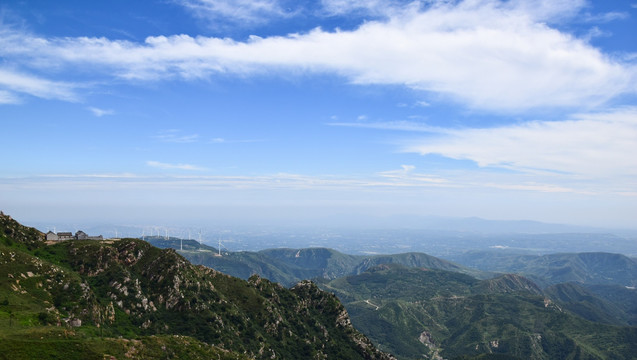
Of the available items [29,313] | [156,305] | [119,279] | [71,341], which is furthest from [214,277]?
[71,341]

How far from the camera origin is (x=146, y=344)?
317 ft

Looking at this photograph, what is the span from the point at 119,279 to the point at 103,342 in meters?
66.2

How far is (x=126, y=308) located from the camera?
139 meters

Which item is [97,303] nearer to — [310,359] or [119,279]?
[119,279]

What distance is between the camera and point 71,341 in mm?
79125

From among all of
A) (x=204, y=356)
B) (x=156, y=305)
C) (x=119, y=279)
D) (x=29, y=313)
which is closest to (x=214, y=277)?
(x=156, y=305)

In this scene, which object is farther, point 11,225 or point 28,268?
point 11,225

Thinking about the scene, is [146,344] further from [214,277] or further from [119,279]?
[214,277]

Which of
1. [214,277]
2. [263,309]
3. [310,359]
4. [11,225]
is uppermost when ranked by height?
[11,225]

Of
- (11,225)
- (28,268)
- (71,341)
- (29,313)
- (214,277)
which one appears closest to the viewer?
(71,341)

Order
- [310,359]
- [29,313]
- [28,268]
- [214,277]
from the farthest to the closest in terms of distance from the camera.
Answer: [214,277], [310,359], [28,268], [29,313]

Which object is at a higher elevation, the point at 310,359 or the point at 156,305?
the point at 156,305

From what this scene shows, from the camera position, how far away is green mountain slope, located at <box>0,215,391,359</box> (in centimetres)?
8619

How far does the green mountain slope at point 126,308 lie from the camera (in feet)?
283
